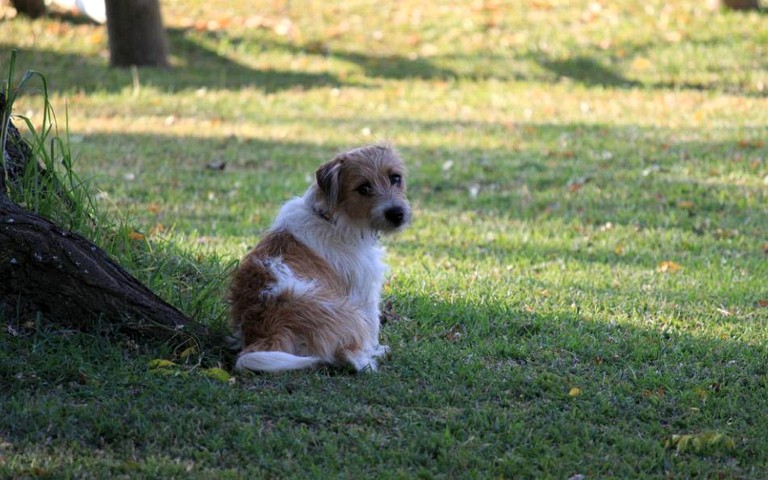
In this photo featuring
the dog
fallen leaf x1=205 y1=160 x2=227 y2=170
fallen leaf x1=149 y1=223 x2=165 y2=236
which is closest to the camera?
the dog

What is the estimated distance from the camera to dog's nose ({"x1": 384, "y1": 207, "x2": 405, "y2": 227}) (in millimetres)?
5379

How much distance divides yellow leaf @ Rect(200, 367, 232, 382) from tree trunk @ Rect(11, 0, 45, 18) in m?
14.0

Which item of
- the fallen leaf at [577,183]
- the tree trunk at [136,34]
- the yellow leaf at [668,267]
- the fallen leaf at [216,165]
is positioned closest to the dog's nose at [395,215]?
the yellow leaf at [668,267]

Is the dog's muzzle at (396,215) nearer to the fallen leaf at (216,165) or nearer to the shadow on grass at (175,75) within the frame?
the fallen leaf at (216,165)

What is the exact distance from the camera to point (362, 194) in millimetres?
5430

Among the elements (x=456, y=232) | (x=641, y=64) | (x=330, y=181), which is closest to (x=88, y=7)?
(x=641, y=64)

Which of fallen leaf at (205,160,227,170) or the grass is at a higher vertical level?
the grass

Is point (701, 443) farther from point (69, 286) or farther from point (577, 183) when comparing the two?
point (577, 183)

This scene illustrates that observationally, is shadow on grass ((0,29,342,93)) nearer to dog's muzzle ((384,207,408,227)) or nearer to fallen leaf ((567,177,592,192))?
fallen leaf ((567,177,592,192))

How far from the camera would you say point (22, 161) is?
5.88 meters

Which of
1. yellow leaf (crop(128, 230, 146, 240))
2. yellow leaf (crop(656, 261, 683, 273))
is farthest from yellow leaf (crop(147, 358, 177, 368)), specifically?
yellow leaf (crop(656, 261, 683, 273))

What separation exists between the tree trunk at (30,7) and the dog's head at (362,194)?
13.4 m

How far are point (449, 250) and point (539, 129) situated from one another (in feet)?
16.2

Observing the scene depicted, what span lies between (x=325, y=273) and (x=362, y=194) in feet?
1.61
